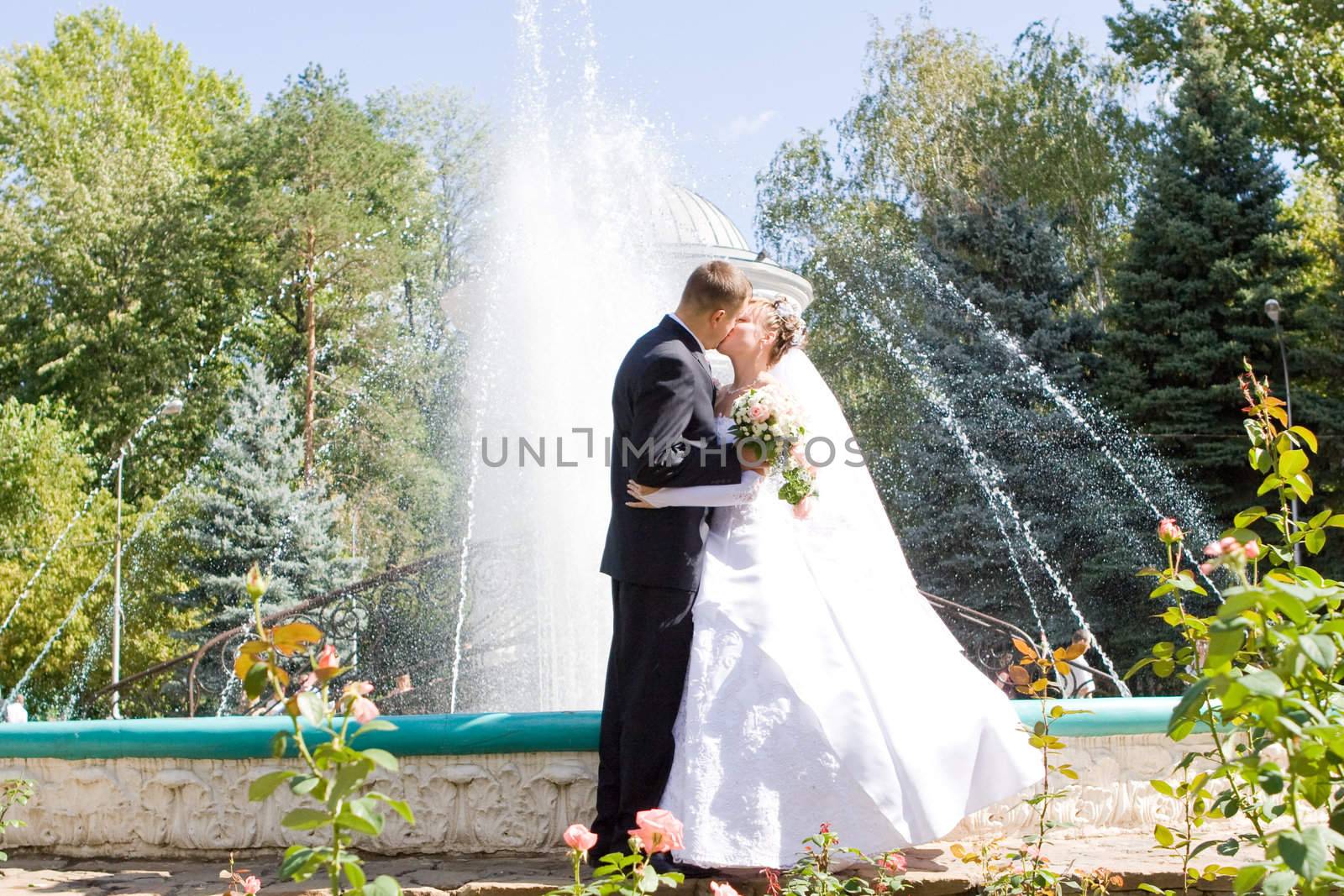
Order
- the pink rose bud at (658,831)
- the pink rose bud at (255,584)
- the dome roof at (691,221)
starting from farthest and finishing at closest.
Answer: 1. the dome roof at (691,221)
2. the pink rose bud at (658,831)
3. the pink rose bud at (255,584)

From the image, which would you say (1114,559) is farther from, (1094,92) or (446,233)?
(446,233)

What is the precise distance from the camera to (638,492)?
3.59 meters

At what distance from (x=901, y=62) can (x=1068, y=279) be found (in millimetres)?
9077

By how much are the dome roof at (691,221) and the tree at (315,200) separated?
55.5 ft

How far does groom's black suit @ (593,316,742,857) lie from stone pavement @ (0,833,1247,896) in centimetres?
32


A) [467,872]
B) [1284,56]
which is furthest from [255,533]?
[1284,56]

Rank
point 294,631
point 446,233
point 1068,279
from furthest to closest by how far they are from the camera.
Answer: point 446,233, point 1068,279, point 294,631

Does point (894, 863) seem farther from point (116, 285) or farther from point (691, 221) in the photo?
point (116, 285)

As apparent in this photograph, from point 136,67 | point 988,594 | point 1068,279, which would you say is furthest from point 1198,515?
point 136,67

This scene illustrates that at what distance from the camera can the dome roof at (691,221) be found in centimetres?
799

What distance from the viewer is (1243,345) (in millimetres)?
18141

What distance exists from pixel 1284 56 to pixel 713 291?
25987 millimetres

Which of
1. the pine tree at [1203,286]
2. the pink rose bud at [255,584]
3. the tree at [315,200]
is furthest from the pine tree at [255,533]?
the pink rose bud at [255,584]

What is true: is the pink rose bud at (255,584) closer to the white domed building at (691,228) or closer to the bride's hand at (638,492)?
the bride's hand at (638,492)
